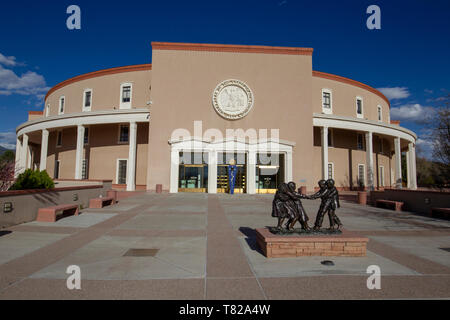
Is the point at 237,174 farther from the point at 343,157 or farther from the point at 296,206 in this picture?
the point at 296,206

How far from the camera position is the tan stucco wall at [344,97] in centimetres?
2953

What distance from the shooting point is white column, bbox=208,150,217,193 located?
23859 millimetres

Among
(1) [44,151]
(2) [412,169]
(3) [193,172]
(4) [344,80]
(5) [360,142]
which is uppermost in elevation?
(4) [344,80]

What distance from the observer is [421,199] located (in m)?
14.3

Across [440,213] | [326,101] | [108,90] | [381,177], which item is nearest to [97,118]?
[108,90]

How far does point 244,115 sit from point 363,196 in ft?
40.3

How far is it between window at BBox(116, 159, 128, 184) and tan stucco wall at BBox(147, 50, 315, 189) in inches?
247

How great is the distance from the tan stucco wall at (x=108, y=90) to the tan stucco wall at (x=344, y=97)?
1848cm

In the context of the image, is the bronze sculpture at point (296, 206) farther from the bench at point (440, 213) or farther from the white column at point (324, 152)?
the white column at point (324, 152)

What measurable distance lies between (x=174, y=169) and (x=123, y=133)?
949 centimetres

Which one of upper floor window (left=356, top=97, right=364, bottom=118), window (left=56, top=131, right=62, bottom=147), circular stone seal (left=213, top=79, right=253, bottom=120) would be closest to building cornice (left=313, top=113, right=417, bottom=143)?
upper floor window (left=356, top=97, right=364, bottom=118)
